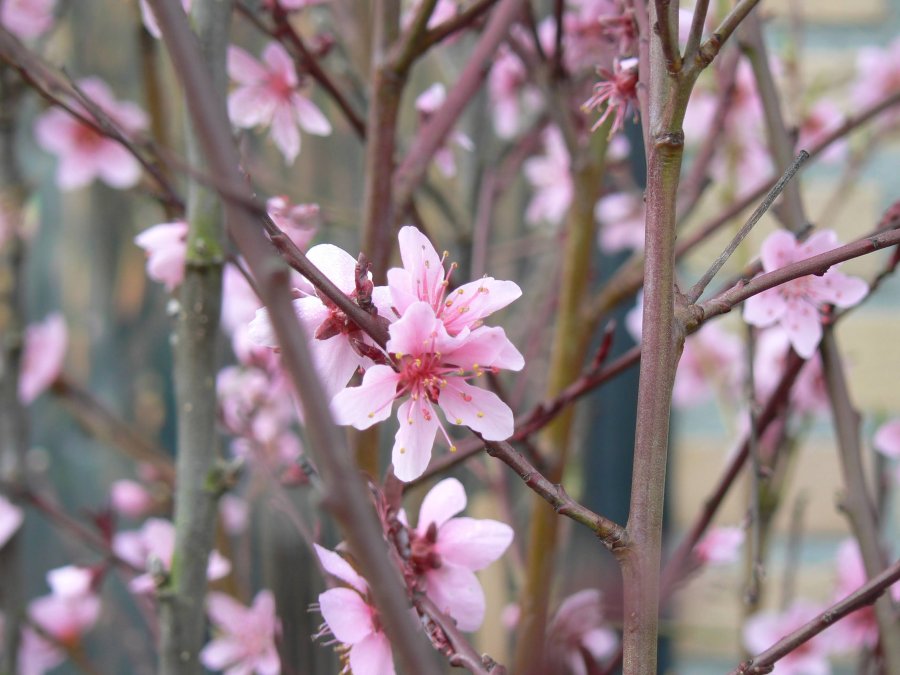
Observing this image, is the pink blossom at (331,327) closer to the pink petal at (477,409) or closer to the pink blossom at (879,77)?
the pink petal at (477,409)

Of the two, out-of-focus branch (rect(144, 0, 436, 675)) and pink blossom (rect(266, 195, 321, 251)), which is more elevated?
pink blossom (rect(266, 195, 321, 251))

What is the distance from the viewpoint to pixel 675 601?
2.29 ft

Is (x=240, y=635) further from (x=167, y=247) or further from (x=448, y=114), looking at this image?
(x=448, y=114)

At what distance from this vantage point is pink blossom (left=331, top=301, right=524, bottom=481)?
0.39m

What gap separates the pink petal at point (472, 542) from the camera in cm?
48

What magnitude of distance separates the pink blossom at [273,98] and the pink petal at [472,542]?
33cm

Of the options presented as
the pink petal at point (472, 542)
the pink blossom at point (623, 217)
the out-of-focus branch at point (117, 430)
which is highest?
the pink blossom at point (623, 217)

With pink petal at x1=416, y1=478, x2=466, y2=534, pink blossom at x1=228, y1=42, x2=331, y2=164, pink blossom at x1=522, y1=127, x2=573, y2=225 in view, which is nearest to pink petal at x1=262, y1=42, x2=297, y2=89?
pink blossom at x1=228, y1=42, x2=331, y2=164

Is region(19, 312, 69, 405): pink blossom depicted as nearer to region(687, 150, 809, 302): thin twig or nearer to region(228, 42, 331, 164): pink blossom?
region(228, 42, 331, 164): pink blossom

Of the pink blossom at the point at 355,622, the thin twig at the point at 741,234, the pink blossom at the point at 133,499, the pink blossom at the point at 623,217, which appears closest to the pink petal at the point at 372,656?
the pink blossom at the point at 355,622

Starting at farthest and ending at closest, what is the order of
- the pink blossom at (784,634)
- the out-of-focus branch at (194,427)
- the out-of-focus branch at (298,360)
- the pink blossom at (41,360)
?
the pink blossom at (41,360) → the pink blossom at (784,634) → the out-of-focus branch at (194,427) → the out-of-focus branch at (298,360)

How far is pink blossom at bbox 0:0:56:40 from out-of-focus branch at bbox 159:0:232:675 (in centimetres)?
57

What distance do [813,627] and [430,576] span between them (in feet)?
0.62

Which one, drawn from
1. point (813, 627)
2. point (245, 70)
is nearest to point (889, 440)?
point (813, 627)
